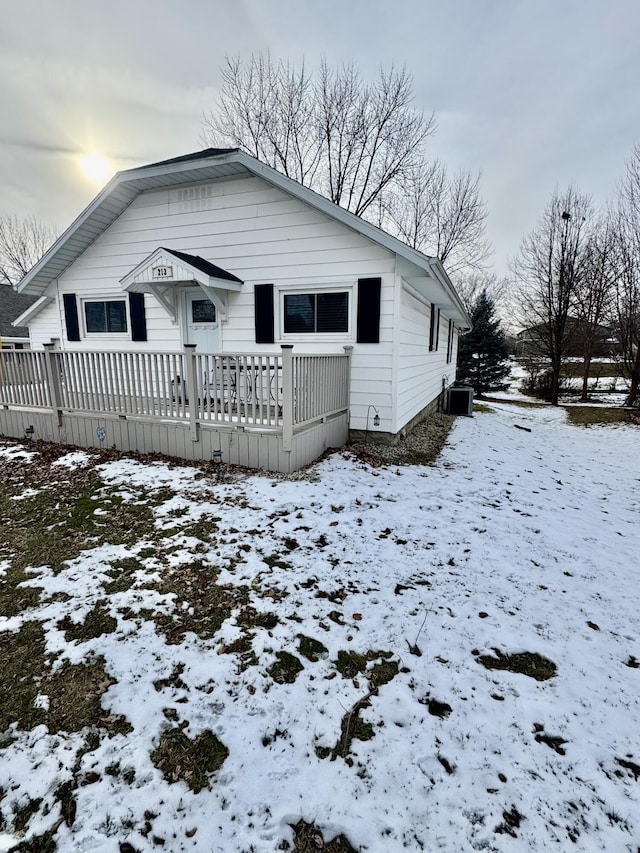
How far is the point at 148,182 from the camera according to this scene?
7.55 meters

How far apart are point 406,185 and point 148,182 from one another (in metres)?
15.3

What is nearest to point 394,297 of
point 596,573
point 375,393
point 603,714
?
point 375,393

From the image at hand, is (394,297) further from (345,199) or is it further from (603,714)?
(345,199)

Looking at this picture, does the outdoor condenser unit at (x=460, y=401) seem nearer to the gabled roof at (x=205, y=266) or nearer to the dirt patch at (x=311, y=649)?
the gabled roof at (x=205, y=266)

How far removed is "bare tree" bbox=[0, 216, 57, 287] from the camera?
90.3 ft

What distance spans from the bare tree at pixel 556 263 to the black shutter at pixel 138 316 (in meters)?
17.5

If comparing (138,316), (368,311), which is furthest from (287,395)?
(138,316)

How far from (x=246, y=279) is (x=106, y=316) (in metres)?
3.63

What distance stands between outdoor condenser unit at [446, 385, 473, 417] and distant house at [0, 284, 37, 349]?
18965 millimetres

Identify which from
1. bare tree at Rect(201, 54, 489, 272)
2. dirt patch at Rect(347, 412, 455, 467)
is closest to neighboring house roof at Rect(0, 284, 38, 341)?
bare tree at Rect(201, 54, 489, 272)

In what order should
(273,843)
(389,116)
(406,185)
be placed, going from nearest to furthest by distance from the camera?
(273,843) → (389,116) → (406,185)

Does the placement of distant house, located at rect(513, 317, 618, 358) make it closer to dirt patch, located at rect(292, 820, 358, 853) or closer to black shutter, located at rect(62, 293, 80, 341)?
black shutter, located at rect(62, 293, 80, 341)

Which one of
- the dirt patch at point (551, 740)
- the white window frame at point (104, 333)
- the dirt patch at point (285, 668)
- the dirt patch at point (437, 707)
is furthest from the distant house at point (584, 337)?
the dirt patch at point (285, 668)

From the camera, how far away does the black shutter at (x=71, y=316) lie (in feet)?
29.4
